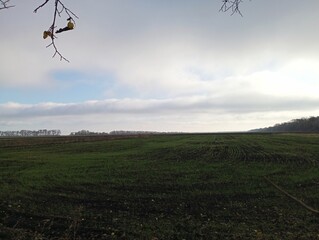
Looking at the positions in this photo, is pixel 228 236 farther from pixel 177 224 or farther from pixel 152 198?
pixel 152 198

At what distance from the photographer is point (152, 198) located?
17.9m

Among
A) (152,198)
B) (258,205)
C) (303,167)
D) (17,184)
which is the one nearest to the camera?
(258,205)

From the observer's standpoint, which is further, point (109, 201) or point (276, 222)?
point (109, 201)

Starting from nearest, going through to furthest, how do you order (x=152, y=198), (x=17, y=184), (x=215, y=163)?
(x=152, y=198) → (x=17, y=184) → (x=215, y=163)

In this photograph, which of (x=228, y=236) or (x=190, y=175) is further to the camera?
(x=190, y=175)

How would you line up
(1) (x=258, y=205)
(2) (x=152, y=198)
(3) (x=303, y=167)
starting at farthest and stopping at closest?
(3) (x=303, y=167) → (2) (x=152, y=198) → (1) (x=258, y=205)

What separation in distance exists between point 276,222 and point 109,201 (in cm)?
764

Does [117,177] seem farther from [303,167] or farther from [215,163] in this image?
[303,167]

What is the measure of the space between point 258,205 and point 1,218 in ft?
35.5

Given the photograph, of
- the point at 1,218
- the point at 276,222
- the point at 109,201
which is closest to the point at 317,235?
the point at 276,222

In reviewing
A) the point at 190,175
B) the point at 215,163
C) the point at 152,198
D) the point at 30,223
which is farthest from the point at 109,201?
the point at 215,163

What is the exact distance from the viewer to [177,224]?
13398 mm

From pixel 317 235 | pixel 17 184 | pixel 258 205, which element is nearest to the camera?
pixel 317 235

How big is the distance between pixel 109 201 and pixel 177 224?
16.1 ft
